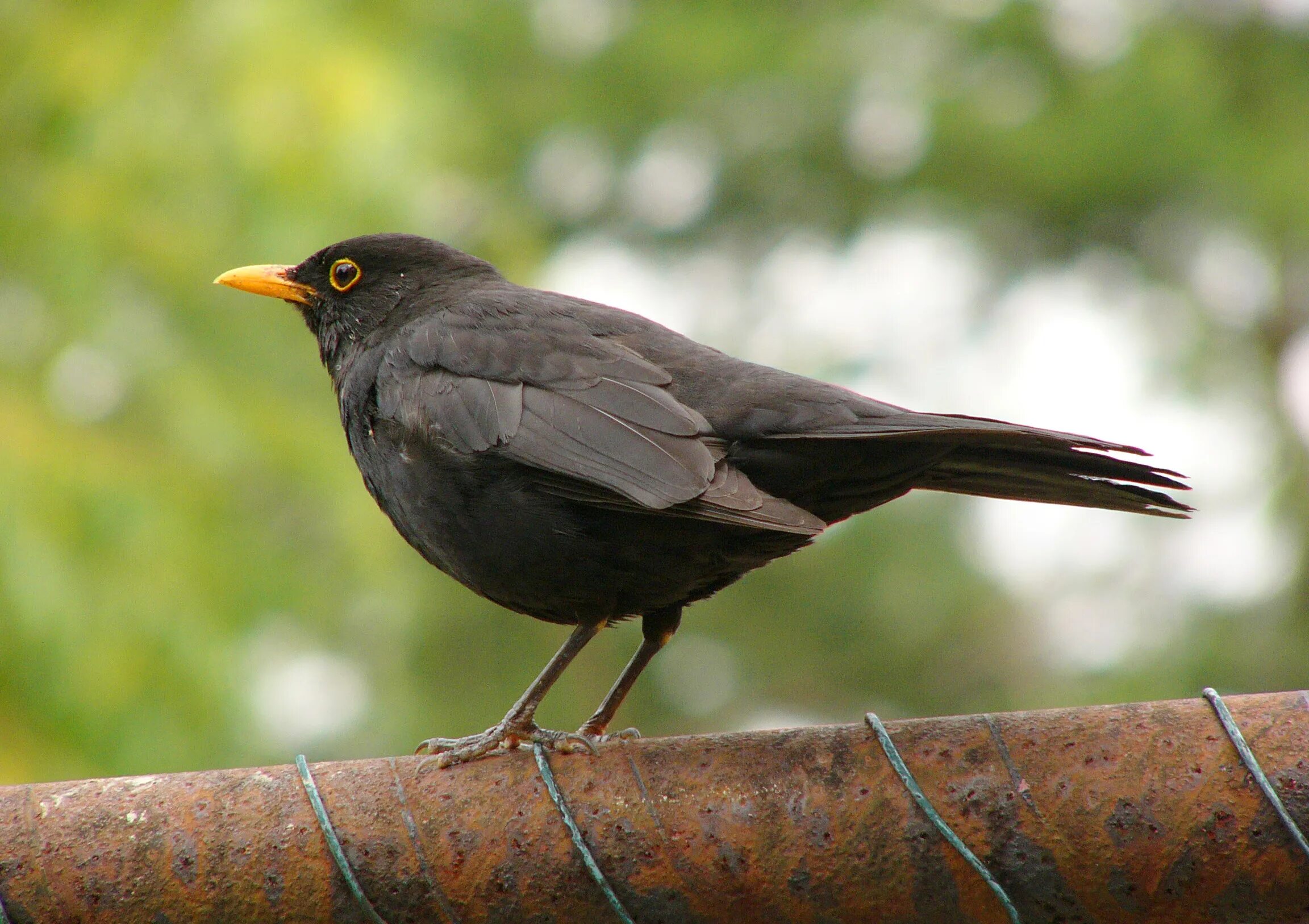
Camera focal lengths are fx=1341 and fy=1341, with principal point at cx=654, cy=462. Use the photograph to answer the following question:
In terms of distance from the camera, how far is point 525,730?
3.30 m

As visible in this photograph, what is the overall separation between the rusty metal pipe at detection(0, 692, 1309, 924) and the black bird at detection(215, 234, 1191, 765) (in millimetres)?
575

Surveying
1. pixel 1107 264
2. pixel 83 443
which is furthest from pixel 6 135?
pixel 1107 264

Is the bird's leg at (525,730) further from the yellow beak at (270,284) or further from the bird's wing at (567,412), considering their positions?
the yellow beak at (270,284)

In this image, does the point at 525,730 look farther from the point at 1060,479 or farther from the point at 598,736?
the point at 1060,479

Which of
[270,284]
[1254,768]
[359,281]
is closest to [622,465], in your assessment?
[1254,768]

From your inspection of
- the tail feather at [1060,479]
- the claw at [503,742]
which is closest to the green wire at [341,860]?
the claw at [503,742]

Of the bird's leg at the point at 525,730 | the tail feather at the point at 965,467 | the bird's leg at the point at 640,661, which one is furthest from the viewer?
the bird's leg at the point at 640,661

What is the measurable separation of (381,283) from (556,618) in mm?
1370

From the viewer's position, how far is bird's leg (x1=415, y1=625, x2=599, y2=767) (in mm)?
3117

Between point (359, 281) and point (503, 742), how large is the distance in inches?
65.6

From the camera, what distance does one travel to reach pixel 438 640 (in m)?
9.20

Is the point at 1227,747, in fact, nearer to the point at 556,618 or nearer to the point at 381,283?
the point at 556,618

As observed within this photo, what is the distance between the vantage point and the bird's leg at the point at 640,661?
3.55 metres

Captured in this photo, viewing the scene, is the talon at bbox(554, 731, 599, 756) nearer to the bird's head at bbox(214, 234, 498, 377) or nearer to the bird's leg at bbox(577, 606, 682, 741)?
the bird's leg at bbox(577, 606, 682, 741)
